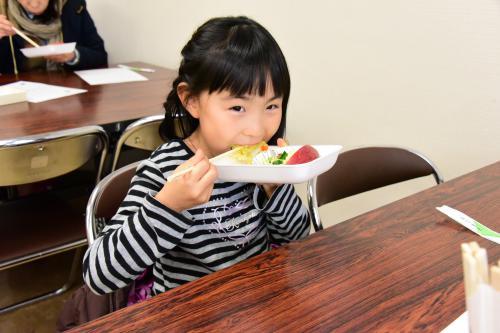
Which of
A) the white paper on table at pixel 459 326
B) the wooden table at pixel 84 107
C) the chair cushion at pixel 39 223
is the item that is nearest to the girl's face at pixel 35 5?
the wooden table at pixel 84 107

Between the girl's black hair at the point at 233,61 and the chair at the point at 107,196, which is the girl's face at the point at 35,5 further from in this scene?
the girl's black hair at the point at 233,61

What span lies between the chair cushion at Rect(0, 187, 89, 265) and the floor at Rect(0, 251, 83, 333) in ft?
1.18

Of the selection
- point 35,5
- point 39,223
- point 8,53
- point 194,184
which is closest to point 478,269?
point 194,184

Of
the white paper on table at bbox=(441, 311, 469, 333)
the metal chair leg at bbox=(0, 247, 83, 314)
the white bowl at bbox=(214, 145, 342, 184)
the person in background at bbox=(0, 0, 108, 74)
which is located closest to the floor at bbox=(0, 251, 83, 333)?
the metal chair leg at bbox=(0, 247, 83, 314)

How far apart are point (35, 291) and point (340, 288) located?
65.3 inches

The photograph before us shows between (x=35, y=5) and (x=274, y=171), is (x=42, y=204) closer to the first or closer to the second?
(x=35, y=5)

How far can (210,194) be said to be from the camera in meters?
0.83

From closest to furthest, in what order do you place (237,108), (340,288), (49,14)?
(340,288) < (237,108) < (49,14)

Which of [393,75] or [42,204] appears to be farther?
[42,204]

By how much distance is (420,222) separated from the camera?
2.92ft

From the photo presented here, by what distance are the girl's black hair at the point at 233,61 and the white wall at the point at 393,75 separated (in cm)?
68

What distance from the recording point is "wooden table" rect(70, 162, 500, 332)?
625mm

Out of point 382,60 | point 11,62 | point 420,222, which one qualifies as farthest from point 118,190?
point 11,62

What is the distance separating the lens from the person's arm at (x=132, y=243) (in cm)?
82
